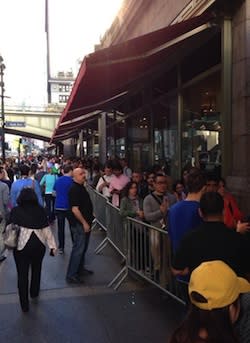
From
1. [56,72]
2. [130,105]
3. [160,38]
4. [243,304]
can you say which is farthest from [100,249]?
[56,72]

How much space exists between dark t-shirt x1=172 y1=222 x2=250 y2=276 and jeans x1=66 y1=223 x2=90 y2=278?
353 cm

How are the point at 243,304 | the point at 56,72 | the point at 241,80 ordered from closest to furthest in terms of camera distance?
the point at 243,304 < the point at 241,80 < the point at 56,72

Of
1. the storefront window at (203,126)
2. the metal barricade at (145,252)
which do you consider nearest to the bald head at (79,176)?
the metal barricade at (145,252)

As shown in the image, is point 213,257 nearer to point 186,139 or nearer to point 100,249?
point 100,249

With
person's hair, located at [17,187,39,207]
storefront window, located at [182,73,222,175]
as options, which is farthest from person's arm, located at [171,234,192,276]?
storefront window, located at [182,73,222,175]

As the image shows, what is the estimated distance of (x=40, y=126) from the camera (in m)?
49.8

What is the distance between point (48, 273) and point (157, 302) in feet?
7.33

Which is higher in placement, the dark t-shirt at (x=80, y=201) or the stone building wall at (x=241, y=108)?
the stone building wall at (x=241, y=108)

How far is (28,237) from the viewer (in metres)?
5.69

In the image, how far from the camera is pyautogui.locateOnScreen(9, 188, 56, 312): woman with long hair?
567 cm

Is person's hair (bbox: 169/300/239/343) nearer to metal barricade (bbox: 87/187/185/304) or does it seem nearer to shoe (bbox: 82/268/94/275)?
metal barricade (bbox: 87/187/185/304)

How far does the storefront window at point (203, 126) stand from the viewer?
27.4ft

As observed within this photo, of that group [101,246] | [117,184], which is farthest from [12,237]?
[117,184]

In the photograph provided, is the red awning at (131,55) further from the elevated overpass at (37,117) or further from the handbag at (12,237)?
the elevated overpass at (37,117)
